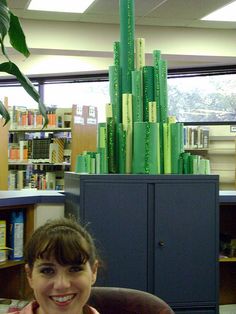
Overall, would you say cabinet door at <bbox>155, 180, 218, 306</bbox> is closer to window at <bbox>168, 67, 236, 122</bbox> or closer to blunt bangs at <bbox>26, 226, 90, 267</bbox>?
blunt bangs at <bbox>26, 226, 90, 267</bbox>

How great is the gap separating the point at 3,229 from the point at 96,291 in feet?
4.34

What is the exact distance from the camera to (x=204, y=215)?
2596 millimetres

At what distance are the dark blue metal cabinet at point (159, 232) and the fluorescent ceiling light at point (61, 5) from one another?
12.1 ft

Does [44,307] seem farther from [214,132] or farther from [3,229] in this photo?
[214,132]

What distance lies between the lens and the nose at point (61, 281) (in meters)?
1.21

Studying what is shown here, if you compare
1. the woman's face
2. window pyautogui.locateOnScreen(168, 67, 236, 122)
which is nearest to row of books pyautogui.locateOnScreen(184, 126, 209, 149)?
window pyautogui.locateOnScreen(168, 67, 236, 122)

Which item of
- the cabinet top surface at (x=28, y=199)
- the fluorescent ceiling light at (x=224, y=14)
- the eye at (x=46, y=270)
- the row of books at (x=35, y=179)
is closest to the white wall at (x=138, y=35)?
the fluorescent ceiling light at (x=224, y=14)

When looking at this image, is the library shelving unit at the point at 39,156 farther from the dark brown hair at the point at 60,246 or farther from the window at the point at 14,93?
the dark brown hair at the point at 60,246

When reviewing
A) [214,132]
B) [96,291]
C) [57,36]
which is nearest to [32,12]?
[57,36]

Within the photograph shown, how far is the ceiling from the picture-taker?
18.4 ft

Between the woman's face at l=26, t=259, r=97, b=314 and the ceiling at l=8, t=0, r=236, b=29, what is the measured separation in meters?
4.70

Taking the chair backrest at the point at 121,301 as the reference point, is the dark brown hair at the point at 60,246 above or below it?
above

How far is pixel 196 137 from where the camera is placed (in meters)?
7.54

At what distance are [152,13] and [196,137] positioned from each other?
220cm
